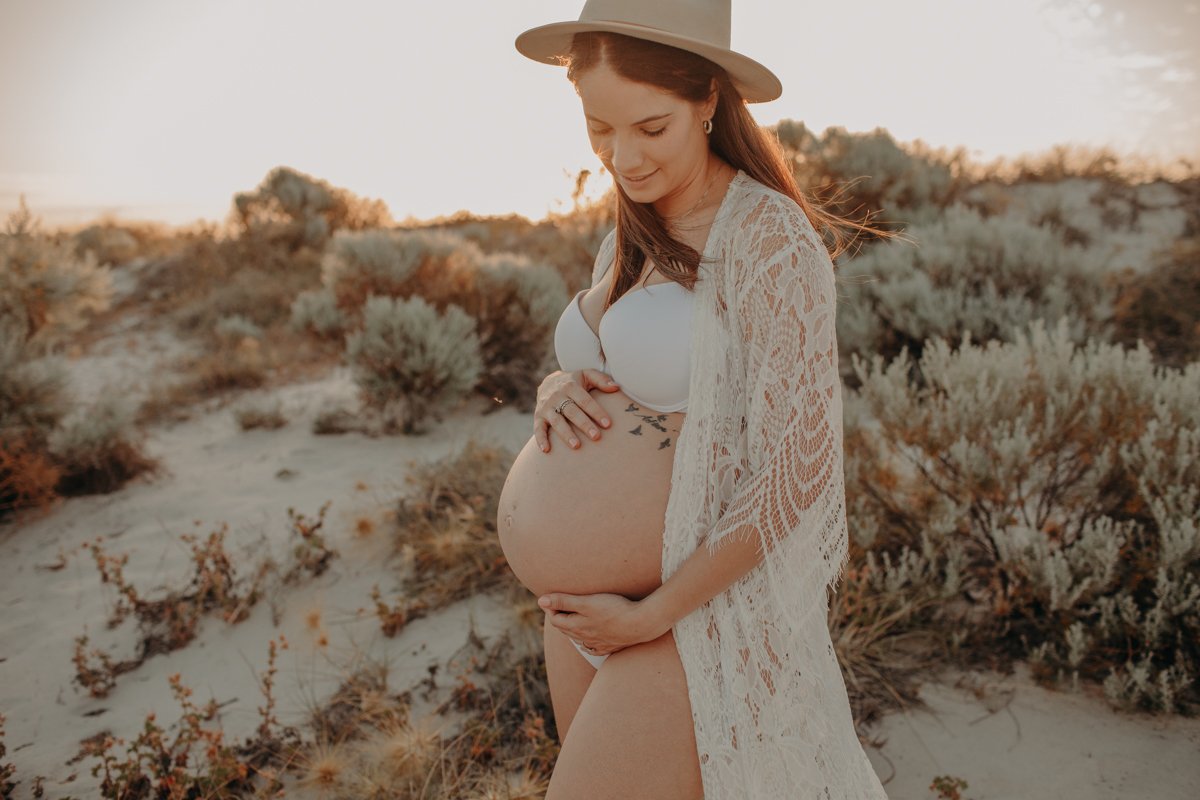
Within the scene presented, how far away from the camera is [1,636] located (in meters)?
3.32

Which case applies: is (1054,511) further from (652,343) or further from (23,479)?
(23,479)

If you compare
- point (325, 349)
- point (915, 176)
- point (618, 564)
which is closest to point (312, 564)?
point (618, 564)

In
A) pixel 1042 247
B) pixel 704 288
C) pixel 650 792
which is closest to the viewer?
pixel 650 792

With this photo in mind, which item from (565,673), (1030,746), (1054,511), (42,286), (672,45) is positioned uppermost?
(672,45)

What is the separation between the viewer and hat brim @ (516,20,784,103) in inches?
55.0

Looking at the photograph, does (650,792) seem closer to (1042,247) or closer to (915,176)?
(1042,247)

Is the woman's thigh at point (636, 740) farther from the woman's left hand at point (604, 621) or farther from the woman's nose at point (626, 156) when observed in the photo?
the woman's nose at point (626, 156)

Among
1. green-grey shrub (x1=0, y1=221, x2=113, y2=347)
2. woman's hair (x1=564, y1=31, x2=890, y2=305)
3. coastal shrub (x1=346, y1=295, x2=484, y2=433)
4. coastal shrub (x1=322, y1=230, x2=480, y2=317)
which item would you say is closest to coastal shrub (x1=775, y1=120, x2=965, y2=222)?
coastal shrub (x1=322, y1=230, x2=480, y2=317)

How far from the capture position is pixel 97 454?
15.1ft

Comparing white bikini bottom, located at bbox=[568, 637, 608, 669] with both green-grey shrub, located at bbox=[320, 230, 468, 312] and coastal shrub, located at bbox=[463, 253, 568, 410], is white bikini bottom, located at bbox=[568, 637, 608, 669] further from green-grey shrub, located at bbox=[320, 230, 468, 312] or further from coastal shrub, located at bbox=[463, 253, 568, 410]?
green-grey shrub, located at bbox=[320, 230, 468, 312]

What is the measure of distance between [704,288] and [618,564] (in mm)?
609

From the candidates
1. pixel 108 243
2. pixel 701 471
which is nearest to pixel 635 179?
pixel 701 471

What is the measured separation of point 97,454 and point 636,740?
4616mm

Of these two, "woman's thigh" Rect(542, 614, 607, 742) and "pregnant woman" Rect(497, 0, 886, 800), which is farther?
"woman's thigh" Rect(542, 614, 607, 742)
